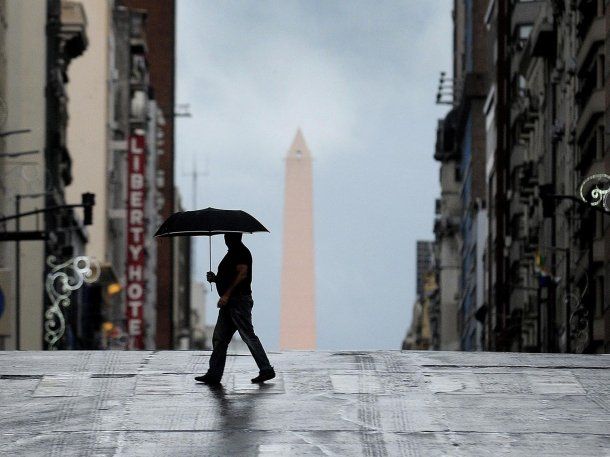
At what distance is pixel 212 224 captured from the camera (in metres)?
25.9

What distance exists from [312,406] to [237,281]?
1967 millimetres

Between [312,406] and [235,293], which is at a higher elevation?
[235,293]

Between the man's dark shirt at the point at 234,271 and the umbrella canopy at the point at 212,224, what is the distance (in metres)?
0.28

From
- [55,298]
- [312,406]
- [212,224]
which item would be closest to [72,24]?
[55,298]

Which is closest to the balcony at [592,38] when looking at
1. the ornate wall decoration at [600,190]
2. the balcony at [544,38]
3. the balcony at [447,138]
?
the ornate wall decoration at [600,190]

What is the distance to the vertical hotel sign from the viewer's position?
13025 centimetres

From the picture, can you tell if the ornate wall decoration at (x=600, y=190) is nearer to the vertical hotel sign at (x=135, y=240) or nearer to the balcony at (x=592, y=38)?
the balcony at (x=592, y=38)

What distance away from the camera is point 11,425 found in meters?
23.5

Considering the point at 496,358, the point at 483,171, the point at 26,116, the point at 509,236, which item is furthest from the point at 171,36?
the point at 496,358

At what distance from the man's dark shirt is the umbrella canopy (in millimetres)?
284

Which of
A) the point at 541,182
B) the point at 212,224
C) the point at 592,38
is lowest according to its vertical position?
the point at 212,224

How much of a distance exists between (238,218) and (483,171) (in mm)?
A: 130111

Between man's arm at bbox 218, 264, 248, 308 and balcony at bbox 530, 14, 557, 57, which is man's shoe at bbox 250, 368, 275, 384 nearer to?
man's arm at bbox 218, 264, 248, 308

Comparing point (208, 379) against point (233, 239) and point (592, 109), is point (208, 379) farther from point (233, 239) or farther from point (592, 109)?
point (592, 109)
